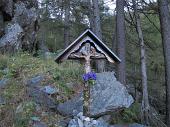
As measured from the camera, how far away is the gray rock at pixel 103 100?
360 inches

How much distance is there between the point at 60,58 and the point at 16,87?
2091mm

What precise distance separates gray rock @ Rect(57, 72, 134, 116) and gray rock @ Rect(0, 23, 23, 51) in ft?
16.6

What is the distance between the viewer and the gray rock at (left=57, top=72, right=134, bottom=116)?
9.15 meters

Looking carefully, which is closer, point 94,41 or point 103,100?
point 94,41

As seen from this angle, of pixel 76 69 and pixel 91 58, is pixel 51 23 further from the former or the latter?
pixel 91 58

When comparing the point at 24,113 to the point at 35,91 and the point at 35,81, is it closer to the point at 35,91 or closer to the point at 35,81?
the point at 35,91

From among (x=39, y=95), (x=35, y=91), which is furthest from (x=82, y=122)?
(x=35, y=91)

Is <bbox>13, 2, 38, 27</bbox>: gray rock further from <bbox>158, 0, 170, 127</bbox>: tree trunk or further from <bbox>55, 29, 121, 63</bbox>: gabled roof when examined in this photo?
<bbox>55, 29, 121, 63</bbox>: gabled roof

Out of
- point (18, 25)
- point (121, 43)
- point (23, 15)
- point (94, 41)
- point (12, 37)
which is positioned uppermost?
point (23, 15)

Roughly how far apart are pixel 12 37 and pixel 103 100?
6.01m

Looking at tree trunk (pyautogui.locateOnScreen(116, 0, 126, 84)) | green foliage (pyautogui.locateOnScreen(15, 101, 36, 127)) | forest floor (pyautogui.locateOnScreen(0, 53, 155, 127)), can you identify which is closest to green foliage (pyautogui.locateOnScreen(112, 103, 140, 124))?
forest floor (pyautogui.locateOnScreen(0, 53, 155, 127))

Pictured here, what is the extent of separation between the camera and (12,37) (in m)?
14.0

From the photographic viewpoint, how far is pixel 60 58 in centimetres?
829

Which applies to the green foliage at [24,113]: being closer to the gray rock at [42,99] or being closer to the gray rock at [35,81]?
the gray rock at [42,99]
